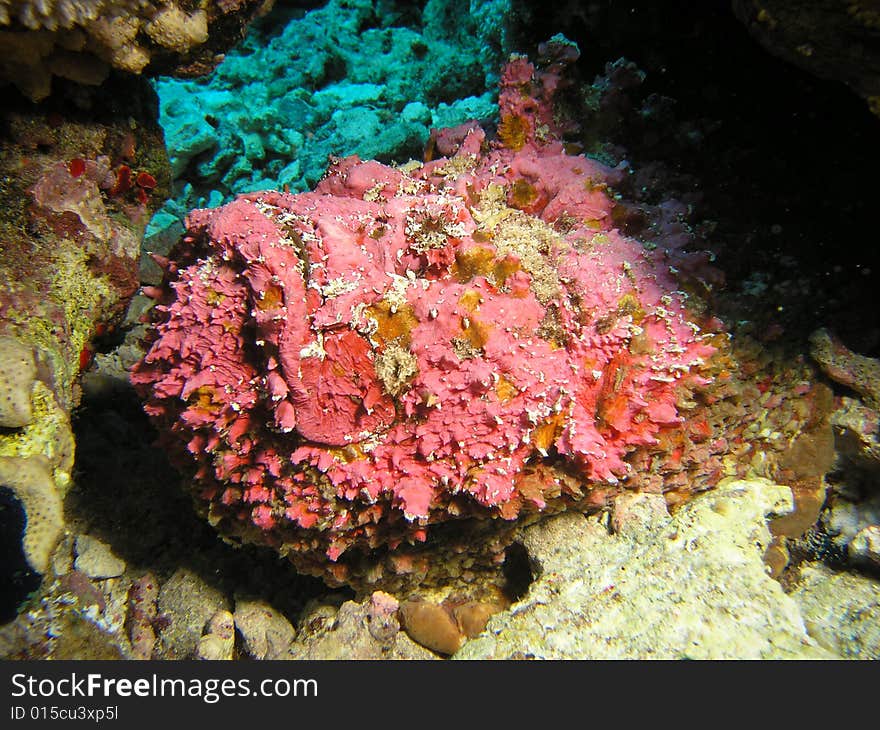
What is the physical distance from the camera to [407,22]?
25.1ft

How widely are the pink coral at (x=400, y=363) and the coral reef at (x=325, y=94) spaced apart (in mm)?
3100

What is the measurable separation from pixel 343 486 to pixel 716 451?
6.70 feet

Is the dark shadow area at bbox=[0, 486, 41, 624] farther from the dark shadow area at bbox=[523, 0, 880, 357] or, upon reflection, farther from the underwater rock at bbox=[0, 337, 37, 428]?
the dark shadow area at bbox=[523, 0, 880, 357]

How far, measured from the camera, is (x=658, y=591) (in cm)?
232

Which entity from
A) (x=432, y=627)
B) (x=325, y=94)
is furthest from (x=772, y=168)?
(x=325, y=94)

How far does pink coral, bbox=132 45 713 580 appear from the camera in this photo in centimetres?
217

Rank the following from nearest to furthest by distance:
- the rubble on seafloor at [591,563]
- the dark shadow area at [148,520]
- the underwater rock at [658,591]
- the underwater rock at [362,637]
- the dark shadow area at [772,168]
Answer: the underwater rock at [658,591] → the rubble on seafloor at [591,563] → the dark shadow area at [772,168] → the underwater rock at [362,637] → the dark shadow area at [148,520]

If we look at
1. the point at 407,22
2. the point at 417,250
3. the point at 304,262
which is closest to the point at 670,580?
the point at 417,250

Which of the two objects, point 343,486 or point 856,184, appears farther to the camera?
point 856,184

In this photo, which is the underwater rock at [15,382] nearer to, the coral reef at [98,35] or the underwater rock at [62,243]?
the underwater rock at [62,243]

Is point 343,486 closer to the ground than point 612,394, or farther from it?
closer to the ground

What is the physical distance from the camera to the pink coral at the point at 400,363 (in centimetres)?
217

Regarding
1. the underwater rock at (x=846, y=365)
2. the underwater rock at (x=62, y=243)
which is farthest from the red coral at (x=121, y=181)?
the underwater rock at (x=846, y=365)

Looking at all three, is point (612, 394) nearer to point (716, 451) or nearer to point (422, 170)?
point (716, 451)
